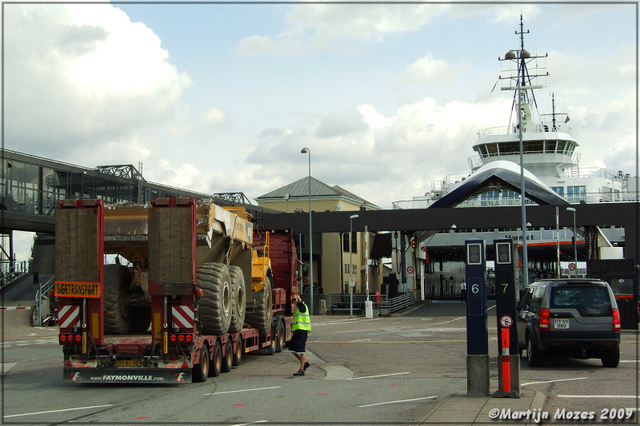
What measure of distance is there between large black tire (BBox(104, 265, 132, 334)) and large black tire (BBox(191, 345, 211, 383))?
1.97 metres

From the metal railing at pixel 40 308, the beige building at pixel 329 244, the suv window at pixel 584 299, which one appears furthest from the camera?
the beige building at pixel 329 244

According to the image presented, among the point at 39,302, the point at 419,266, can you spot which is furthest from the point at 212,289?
the point at 419,266

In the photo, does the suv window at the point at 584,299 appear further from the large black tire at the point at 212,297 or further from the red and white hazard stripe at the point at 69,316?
the red and white hazard stripe at the point at 69,316

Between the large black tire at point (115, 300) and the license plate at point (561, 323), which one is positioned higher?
the large black tire at point (115, 300)

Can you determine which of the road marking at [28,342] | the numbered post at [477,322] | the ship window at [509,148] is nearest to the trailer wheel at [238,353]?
the numbered post at [477,322]

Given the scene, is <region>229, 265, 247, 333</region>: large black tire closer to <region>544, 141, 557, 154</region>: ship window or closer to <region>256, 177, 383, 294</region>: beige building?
<region>256, 177, 383, 294</region>: beige building

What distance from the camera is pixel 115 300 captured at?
13867mm

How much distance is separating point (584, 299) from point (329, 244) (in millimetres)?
52325

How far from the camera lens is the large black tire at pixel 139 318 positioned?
14711 millimetres

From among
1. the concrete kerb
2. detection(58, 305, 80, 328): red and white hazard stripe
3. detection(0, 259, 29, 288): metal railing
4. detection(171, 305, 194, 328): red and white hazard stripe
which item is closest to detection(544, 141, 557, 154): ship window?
detection(0, 259, 29, 288): metal railing

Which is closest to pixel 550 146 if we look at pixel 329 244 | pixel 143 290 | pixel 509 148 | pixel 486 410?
pixel 509 148

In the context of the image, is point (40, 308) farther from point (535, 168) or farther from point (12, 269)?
point (535, 168)

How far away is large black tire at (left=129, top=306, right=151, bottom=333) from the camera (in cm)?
1471

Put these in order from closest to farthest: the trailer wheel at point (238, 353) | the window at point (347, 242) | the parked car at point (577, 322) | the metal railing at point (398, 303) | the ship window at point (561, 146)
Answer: the parked car at point (577, 322)
the trailer wheel at point (238, 353)
the metal railing at point (398, 303)
the ship window at point (561, 146)
the window at point (347, 242)
